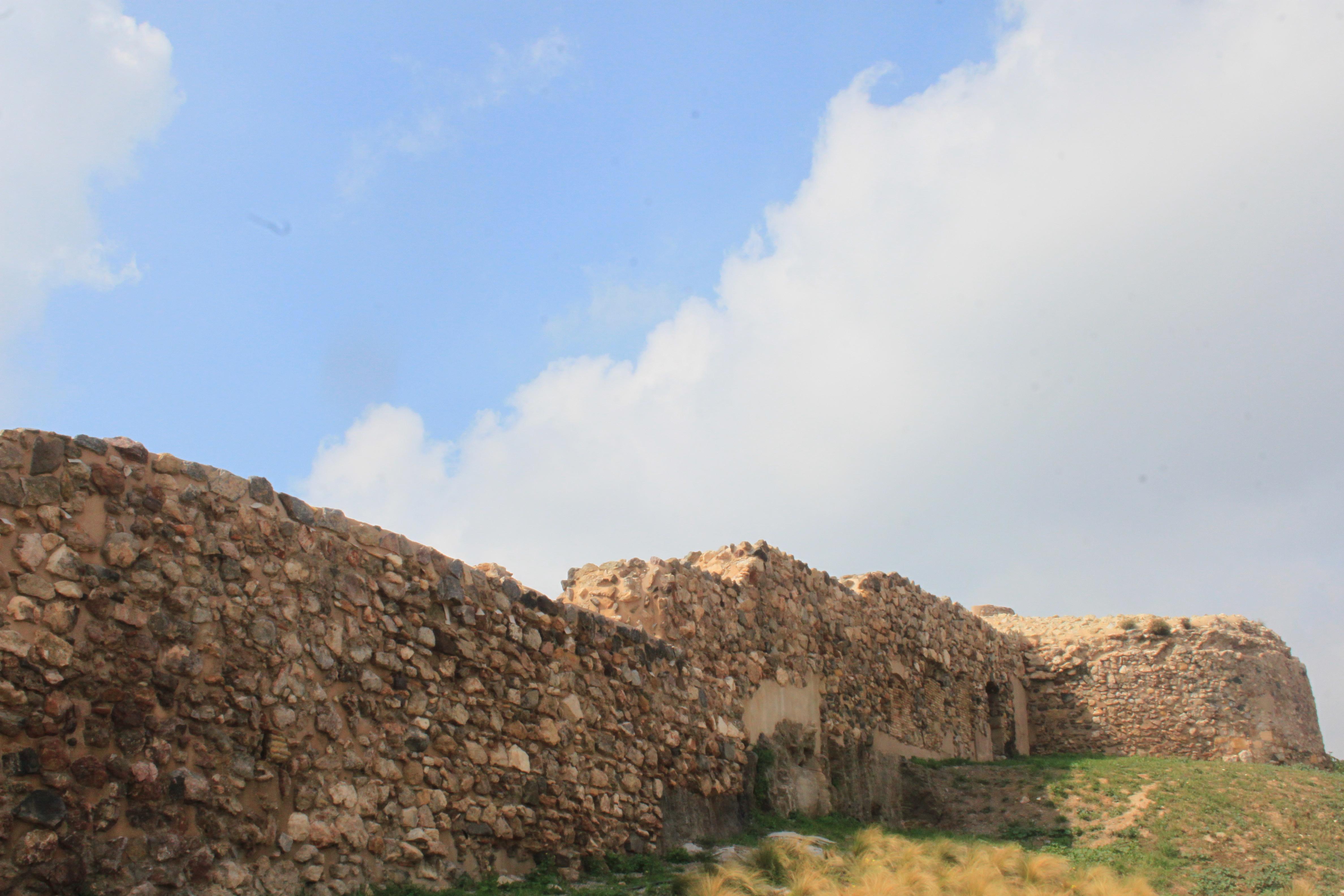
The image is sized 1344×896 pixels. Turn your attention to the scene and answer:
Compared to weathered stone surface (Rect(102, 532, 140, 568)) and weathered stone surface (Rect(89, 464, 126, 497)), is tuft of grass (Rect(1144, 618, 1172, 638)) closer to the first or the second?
weathered stone surface (Rect(102, 532, 140, 568))

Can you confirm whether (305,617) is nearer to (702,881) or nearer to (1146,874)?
(702,881)

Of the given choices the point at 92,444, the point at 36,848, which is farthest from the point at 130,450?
the point at 36,848

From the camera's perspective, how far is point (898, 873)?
390 inches

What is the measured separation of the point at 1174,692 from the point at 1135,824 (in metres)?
9.17

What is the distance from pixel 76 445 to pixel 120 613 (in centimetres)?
108

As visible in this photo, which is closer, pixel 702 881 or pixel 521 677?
pixel 702 881

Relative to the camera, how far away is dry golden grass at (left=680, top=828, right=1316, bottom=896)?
353 inches

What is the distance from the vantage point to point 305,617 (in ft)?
24.5

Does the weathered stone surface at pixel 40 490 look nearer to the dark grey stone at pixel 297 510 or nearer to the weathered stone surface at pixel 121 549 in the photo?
the weathered stone surface at pixel 121 549

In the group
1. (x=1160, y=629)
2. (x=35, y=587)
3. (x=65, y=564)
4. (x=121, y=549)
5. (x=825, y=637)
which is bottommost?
(x=35, y=587)

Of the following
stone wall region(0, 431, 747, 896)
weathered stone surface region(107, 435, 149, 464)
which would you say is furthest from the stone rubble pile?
weathered stone surface region(107, 435, 149, 464)

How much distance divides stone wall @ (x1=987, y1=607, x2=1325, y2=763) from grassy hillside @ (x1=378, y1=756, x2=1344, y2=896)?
3103 millimetres

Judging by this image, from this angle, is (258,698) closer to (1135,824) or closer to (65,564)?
(65,564)

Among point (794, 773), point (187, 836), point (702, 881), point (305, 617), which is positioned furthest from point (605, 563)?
point (187, 836)
